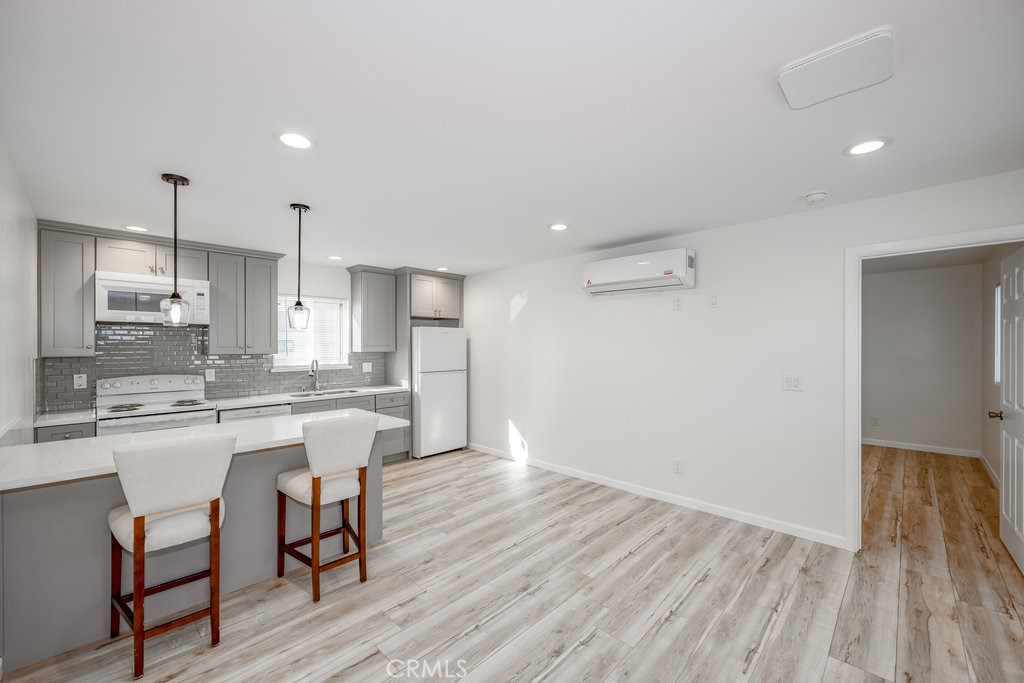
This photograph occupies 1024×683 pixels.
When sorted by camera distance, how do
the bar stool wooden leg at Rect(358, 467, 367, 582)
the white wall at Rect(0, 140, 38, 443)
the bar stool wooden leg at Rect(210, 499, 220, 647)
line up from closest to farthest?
the bar stool wooden leg at Rect(210, 499, 220, 647), the white wall at Rect(0, 140, 38, 443), the bar stool wooden leg at Rect(358, 467, 367, 582)

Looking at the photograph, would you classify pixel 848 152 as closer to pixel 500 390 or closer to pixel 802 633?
pixel 802 633

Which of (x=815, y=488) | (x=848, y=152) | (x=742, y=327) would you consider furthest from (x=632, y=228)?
(x=815, y=488)

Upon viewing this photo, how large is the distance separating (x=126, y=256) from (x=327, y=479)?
3.06 meters

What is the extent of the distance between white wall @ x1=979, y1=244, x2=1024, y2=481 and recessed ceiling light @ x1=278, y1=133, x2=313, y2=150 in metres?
5.99

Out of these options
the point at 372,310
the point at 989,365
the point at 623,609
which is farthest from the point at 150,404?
the point at 989,365

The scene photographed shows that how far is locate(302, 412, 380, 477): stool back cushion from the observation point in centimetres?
236

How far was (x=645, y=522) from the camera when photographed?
3.48 metres

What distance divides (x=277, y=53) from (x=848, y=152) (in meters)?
2.57

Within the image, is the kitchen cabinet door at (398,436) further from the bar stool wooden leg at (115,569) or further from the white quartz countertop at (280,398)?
the bar stool wooden leg at (115,569)

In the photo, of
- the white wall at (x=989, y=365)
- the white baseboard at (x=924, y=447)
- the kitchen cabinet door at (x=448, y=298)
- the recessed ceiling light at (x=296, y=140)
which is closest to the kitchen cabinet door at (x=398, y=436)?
the kitchen cabinet door at (x=448, y=298)

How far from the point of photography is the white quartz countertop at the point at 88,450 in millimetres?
1792

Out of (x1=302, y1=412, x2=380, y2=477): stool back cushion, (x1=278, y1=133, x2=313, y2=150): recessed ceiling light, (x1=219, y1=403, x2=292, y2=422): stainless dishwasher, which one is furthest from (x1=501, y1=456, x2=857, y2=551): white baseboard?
(x1=278, y1=133, x2=313, y2=150): recessed ceiling light

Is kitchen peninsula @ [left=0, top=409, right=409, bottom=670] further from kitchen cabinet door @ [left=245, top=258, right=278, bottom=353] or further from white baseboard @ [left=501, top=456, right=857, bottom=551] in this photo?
white baseboard @ [left=501, top=456, right=857, bottom=551]

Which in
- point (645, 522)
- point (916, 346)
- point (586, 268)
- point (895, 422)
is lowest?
point (645, 522)
